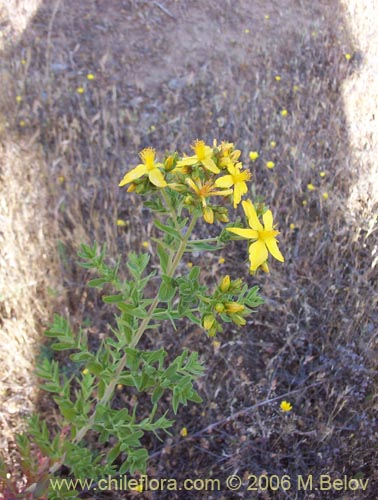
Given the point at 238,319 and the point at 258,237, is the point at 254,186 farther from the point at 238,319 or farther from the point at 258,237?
the point at 238,319

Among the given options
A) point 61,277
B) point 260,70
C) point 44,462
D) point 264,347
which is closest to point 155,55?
point 260,70

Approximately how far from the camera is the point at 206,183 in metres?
1.40

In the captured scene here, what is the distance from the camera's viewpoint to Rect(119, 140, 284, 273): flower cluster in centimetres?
138

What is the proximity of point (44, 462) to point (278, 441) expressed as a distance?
1.05 meters

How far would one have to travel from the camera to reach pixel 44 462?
193cm

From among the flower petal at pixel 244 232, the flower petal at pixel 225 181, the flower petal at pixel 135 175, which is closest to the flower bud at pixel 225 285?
the flower petal at pixel 244 232

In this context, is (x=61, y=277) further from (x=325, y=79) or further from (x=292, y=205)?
(x=325, y=79)

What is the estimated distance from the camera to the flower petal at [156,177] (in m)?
1.38

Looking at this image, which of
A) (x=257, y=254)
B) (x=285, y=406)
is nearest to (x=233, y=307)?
(x=257, y=254)

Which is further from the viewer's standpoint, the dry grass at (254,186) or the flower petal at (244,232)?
the dry grass at (254,186)

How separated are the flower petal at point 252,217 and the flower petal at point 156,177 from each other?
26 centimetres

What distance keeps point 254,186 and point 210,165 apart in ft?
5.19

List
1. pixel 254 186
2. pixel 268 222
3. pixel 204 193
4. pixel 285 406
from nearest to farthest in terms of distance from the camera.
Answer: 1. pixel 204 193
2. pixel 268 222
3. pixel 285 406
4. pixel 254 186

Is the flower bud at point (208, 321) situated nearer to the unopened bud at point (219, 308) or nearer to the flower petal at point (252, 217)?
the unopened bud at point (219, 308)
